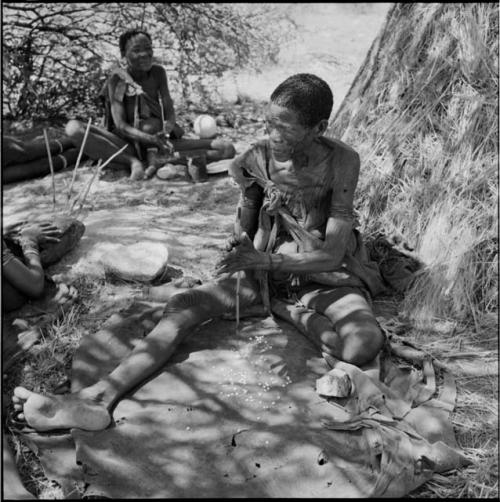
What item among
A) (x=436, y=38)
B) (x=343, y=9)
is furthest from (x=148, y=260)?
(x=343, y=9)

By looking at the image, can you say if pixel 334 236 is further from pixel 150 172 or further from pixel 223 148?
pixel 223 148

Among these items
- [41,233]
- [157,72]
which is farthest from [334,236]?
[157,72]

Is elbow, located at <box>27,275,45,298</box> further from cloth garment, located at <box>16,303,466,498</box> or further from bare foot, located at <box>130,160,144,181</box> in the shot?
bare foot, located at <box>130,160,144,181</box>

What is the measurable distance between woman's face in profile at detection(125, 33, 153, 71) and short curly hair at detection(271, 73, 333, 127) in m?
3.02

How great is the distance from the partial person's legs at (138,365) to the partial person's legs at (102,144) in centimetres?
267

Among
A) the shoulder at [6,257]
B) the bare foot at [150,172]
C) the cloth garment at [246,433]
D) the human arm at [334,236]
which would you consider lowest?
the cloth garment at [246,433]

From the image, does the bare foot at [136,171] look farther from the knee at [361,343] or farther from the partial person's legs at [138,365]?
the knee at [361,343]

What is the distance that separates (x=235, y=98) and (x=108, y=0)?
171 centimetres

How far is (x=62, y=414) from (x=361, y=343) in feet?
4.26

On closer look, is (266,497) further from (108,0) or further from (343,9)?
(343,9)

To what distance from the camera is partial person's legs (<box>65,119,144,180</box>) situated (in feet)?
19.0

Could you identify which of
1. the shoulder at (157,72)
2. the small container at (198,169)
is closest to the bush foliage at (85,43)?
the shoulder at (157,72)

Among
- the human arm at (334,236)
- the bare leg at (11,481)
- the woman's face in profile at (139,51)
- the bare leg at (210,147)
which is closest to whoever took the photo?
the bare leg at (11,481)

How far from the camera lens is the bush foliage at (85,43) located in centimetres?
689
